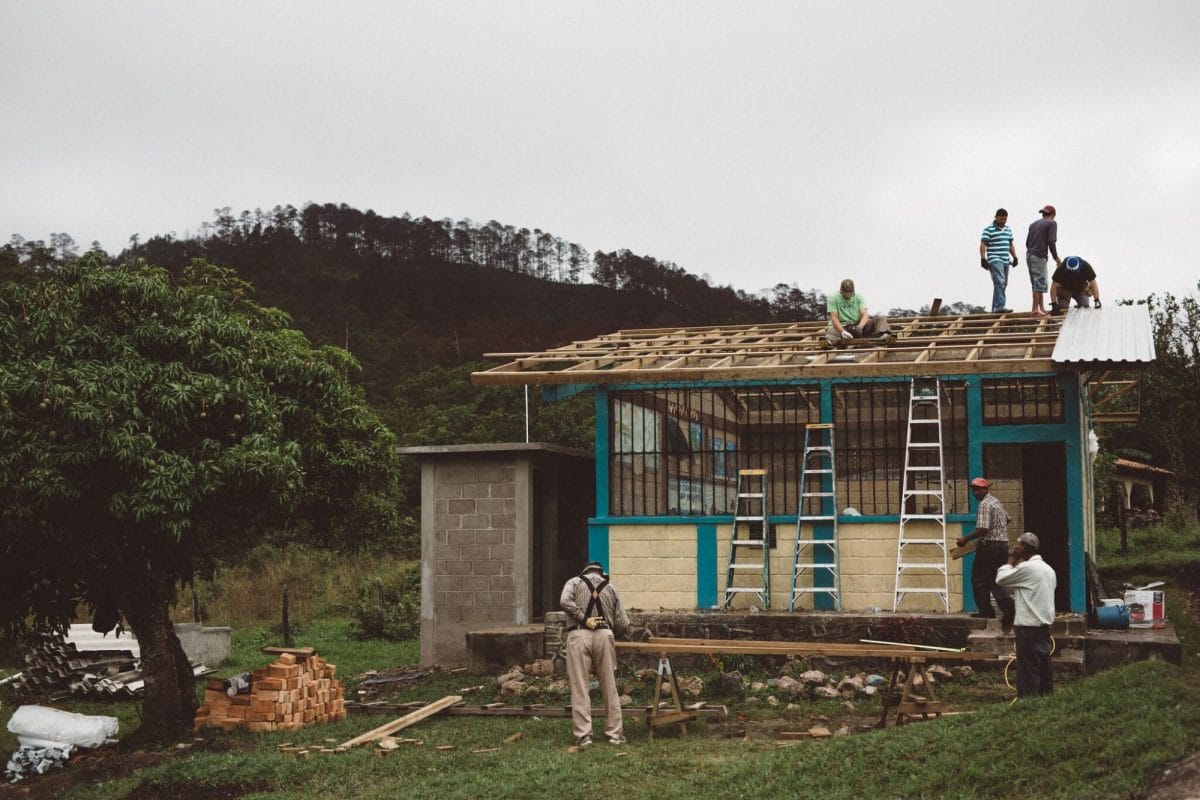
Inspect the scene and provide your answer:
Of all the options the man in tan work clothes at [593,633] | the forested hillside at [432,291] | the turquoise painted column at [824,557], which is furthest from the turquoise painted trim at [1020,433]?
the forested hillside at [432,291]

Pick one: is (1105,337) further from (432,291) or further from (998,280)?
(432,291)

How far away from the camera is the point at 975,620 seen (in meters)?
13.1

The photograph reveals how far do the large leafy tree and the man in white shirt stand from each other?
6.46 m

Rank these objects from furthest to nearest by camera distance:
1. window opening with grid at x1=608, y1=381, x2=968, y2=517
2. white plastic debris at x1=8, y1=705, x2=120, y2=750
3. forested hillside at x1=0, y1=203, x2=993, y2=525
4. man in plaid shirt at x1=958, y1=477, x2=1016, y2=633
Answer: forested hillside at x1=0, y1=203, x2=993, y2=525
window opening with grid at x1=608, y1=381, x2=968, y2=517
man in plaid shirt at x1=958, y1=477, x2=1016, y2=633
white plastic debris at x1=8, y1=705, x2=120, y2=750

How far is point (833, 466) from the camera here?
14852 mm

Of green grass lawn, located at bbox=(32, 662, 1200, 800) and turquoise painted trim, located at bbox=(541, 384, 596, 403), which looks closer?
green grass lawn, located at bbox=(32, 662, 1200, 800)

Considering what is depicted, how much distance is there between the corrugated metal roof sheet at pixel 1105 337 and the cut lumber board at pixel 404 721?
289 inches

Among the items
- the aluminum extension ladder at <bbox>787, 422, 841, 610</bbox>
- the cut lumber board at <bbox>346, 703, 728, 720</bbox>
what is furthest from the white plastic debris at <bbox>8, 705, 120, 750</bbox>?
the aluminum extension ladder at <bbox>787, 422, 841, 610</bbox>

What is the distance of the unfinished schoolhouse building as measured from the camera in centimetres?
1420

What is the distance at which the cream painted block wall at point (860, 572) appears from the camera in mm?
14505

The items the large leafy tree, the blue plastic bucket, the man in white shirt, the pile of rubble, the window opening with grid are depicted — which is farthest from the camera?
the pile of rubble

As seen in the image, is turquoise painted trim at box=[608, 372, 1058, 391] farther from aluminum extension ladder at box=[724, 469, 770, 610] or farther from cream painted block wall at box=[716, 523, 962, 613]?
cream painted block wall at box=[716, 523, 962, 613]

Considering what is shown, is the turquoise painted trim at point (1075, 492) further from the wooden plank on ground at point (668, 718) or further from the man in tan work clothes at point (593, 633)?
the man in tan work clothes at point (593, 633)

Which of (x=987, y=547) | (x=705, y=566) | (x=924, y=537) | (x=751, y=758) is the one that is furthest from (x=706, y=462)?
(x=751, y=758)
